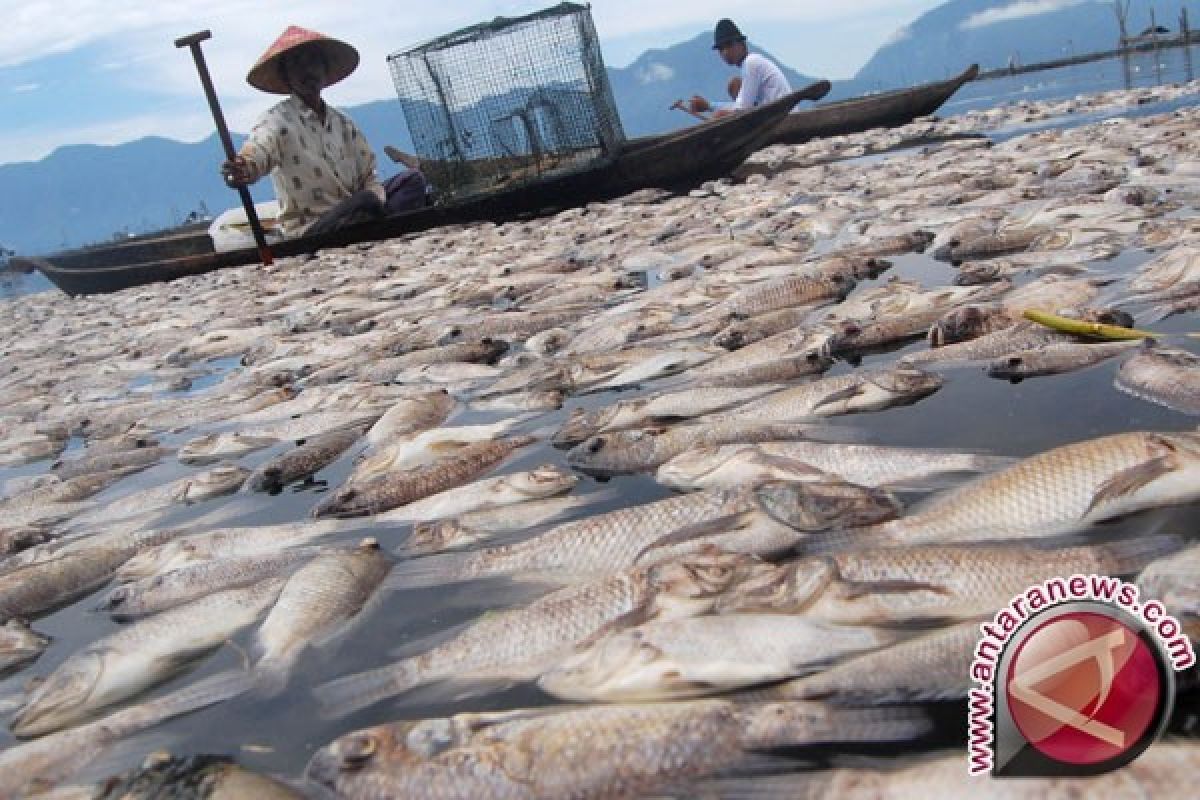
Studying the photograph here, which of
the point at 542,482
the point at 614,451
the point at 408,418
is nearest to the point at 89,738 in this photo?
the point at 542,482

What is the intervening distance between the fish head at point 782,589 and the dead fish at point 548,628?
0.05m

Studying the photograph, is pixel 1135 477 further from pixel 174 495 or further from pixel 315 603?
pixel 174 495

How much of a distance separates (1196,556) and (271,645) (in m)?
2.35

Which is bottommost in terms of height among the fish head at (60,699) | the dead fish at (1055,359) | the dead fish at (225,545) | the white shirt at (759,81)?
the dead fish at (1055,359)

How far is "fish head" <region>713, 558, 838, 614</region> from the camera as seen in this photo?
6.73 feet

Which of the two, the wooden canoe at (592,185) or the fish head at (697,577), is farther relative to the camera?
the wooden canoe at (592,185)

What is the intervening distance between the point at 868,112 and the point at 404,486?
18.2 meters

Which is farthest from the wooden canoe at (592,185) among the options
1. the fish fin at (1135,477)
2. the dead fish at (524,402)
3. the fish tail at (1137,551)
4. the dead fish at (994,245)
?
the fish tail at (1137,551)

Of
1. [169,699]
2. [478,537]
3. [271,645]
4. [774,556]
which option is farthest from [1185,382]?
[169,699]

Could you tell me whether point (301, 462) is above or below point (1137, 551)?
above

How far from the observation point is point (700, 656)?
1.91 meters

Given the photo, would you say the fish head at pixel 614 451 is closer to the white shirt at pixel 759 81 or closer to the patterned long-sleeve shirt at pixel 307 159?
the patterned long-sleeve shirt at pixel 307 159

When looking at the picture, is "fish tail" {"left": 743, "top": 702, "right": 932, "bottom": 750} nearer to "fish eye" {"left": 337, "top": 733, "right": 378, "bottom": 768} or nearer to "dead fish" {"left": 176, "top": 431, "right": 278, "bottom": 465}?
"fish eye" {"left": 337, "top": 733, "right": 378, "bottom": 768}

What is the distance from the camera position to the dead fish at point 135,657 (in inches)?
93.0
